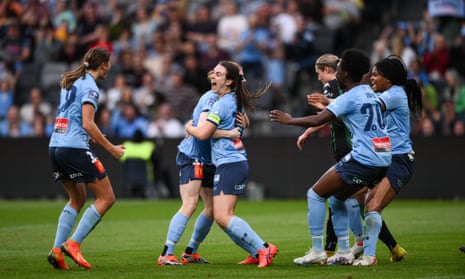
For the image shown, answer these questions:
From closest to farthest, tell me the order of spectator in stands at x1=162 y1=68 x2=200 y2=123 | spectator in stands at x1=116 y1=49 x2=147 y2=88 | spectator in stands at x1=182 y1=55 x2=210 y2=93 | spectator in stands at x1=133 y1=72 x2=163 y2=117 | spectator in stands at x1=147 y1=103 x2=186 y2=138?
1. spectator in stands at x1=147 y1=103 x2=186 y2=138
2. spectator in stands at x1=162 y1=68 x2=200 y2=123
3. spectator in stands at x1=182 y1=55 x2=210 y2=93
4. spectator in stands at x1=133 y1=72 x2=163 y2=117
5. spectator in stands at x1=116 y1=49 x2=147 y2=88

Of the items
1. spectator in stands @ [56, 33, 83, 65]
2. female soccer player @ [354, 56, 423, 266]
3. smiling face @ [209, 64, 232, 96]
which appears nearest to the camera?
smiling face @ [209, 64, 232, 96]

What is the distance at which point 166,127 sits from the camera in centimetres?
2539

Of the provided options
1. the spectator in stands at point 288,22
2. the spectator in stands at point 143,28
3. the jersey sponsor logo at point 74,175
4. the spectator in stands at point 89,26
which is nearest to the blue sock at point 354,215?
the jersey sponsor logo at point 74,175

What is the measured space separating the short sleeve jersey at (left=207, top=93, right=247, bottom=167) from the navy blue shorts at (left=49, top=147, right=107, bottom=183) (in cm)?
131

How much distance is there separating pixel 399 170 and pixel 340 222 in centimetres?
107

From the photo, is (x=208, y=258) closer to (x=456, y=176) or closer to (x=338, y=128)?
(x=338, y=128)

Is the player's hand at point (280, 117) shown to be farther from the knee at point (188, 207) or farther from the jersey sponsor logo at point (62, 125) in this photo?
the jersey sponsor logo at point (62, 125)

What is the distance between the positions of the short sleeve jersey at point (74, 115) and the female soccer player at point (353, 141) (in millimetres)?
2124

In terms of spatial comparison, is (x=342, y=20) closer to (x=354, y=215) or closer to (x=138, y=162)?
(x=138, y=162)

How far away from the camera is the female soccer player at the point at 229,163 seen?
10.7 meters

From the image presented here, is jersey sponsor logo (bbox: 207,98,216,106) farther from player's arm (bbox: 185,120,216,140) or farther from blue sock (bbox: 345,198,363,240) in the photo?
blue sock (bbox: 345,198,363,240)

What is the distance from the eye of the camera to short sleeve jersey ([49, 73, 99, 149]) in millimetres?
10875

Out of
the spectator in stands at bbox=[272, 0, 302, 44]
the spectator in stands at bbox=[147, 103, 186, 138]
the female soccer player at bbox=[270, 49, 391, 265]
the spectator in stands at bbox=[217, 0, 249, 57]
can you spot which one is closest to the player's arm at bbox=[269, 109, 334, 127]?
the female soccer player at bbox=[270, 49, 391, 265]

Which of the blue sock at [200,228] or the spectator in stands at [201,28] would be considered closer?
the blue sock at [200,228]
